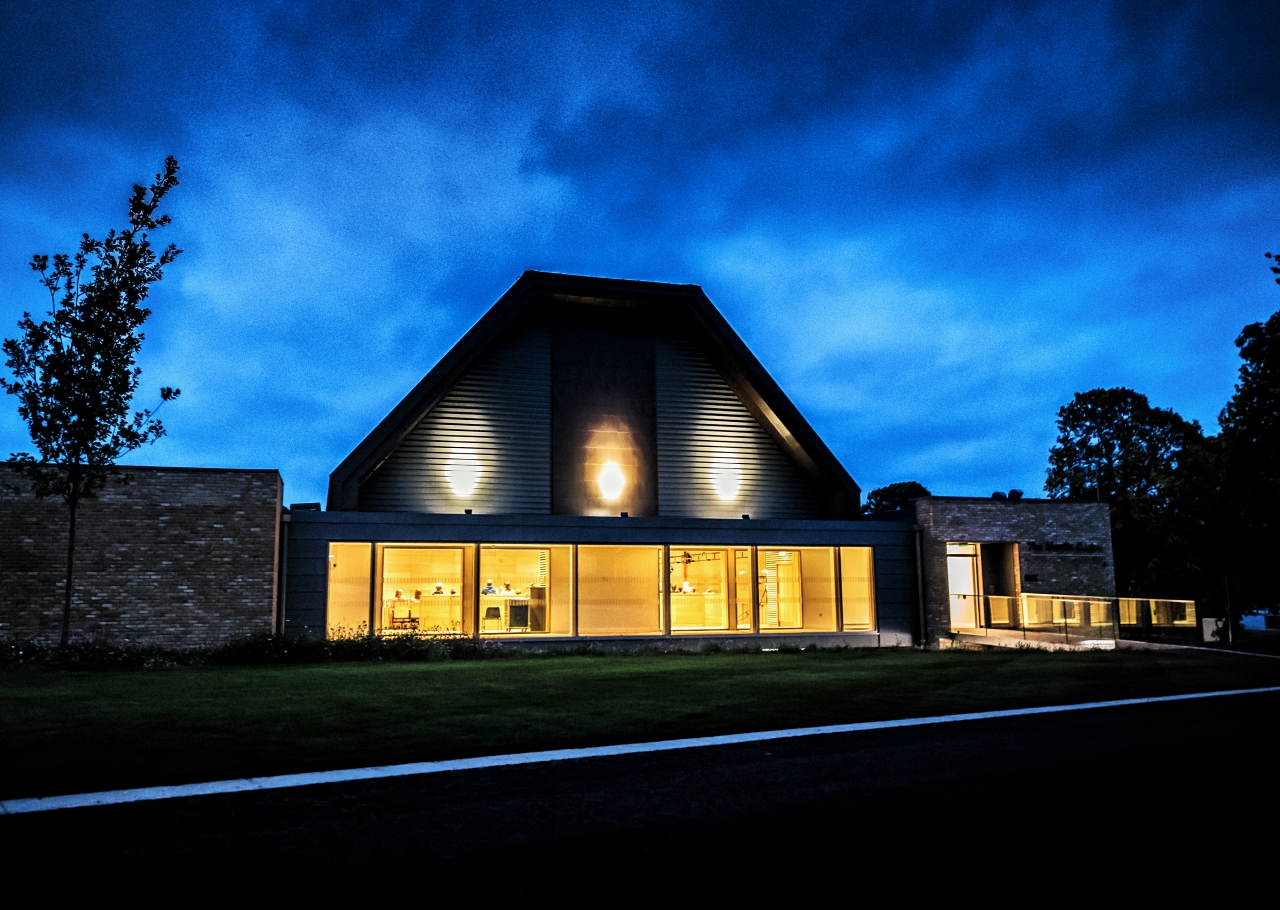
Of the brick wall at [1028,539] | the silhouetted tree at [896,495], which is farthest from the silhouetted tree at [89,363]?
the silhouetted tree at [896,495]

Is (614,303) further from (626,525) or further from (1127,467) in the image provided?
(1127,467)

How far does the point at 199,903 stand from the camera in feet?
12.2

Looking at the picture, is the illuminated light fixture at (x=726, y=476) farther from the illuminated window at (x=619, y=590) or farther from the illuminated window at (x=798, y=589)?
the illuminated window at (x=619, y=590)

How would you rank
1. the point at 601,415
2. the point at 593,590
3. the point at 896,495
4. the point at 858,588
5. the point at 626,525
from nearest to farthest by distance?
the point at 593,590 → the point at 626,525 → the point at 601,415 → the point at 858,588 → the point at 896,495

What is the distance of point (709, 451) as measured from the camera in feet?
75.3

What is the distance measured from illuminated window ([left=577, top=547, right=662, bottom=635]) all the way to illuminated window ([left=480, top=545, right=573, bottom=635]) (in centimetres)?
37

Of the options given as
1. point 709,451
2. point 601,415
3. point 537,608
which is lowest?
point 537,608

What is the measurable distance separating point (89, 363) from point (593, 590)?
428 inches

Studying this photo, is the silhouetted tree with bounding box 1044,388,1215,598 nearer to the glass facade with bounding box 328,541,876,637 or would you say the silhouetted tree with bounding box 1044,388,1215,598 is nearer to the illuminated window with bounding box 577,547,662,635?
the glass facade with bounding box 328,541,876,637

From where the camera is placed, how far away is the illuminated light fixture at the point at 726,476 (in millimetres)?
22906

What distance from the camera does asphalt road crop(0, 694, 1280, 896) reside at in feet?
13.7

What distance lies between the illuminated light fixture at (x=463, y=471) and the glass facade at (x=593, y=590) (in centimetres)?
177

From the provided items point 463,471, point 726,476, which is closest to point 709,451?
point 726,476

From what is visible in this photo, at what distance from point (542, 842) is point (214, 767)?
3127 millimetres
